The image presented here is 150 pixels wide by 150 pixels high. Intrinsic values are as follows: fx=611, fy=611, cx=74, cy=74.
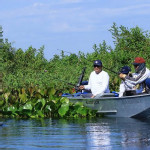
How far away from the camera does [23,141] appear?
10586 mm

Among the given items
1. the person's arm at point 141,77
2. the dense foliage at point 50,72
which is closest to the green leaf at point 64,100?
the dense foliage at point 50,72

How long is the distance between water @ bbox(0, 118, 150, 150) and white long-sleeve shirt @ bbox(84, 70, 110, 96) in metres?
0.86

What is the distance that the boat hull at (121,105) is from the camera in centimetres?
1500

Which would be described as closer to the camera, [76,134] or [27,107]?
[76,134]

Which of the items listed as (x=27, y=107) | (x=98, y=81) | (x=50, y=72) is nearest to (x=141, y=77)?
(x=98, y=81)

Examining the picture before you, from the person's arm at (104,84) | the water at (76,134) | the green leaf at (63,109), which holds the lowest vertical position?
the water at (76,134)

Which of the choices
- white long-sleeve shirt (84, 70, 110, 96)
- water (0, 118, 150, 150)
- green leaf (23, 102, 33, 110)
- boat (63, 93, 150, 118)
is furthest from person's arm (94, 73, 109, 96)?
green leaf (23, 102, 33, 110)

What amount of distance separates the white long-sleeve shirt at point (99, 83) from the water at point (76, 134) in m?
0.86

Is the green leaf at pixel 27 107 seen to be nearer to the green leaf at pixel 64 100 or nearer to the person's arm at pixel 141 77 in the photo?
the green leaf at pixel 64 100

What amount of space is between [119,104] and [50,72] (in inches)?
353

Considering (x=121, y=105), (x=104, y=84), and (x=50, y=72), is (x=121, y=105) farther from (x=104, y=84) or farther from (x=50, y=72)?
(x=50, y=72)

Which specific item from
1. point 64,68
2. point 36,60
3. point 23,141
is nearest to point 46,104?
point 23,141

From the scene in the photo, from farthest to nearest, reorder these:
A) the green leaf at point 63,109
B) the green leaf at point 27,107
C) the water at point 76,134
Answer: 1. the green leaf at point 27,107
2. the green leaf at point 63,109
3. the water at point 76,134

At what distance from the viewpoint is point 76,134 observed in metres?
11.7
